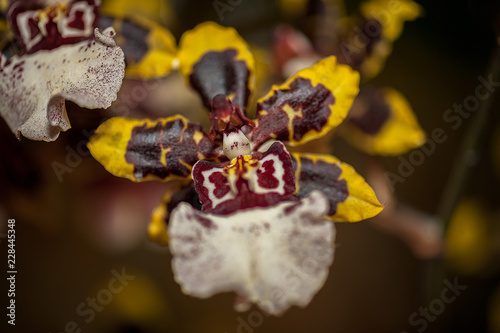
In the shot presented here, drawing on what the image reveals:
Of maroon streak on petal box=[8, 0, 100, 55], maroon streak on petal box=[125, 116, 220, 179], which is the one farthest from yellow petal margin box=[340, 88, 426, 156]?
maroon streak on petal box=[8, 0, 100, 55]

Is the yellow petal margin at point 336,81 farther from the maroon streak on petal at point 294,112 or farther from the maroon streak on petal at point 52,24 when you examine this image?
the maroon streak on petal at point 52,24

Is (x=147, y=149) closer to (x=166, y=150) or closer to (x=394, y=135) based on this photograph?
(x=166, y=150)

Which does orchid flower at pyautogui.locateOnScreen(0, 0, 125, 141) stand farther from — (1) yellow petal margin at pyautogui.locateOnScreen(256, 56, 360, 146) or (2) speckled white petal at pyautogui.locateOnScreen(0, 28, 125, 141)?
(1) yellow petal margin at pyautogui.locateOnScreen(256, 56, 360, 146)

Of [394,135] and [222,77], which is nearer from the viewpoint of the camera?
[222,77]

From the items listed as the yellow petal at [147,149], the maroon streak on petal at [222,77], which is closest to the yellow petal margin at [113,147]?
the yellow petal at [147,149]

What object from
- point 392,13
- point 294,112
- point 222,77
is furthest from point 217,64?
point 392,13

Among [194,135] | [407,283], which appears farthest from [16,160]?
[407,283]
